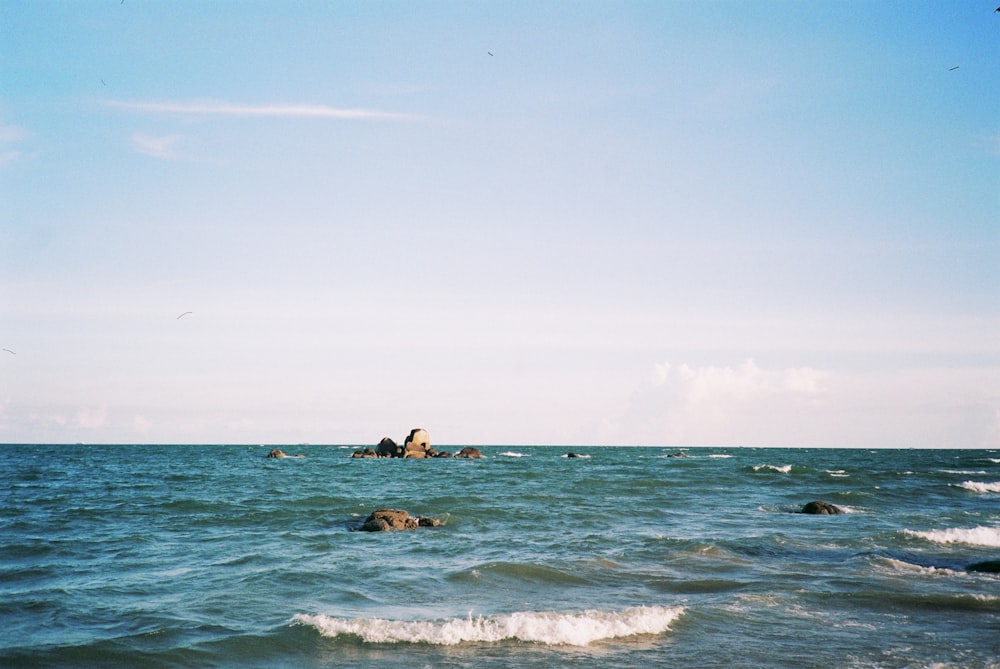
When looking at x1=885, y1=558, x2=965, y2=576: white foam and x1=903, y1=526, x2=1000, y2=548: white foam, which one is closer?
x1=885, y1=558, x2=965, y2=576: white foam

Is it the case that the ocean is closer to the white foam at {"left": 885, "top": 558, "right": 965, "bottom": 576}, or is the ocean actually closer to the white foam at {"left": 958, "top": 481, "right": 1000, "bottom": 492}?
the white foam at {"left": 885, "top": 558, "right": 965, "bottom": 576}

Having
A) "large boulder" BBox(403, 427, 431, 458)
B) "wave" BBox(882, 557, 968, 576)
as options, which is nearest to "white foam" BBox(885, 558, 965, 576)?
"wave" BBox(882, 557, 968, 576)

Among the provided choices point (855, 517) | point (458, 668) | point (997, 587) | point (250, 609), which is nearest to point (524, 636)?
point (458, 668)

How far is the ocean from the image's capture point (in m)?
11.0

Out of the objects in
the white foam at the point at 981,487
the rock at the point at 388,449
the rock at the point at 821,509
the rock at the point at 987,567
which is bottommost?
the rock at the point at 388,449

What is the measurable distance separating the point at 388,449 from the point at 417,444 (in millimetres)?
3804

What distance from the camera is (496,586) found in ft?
50.7

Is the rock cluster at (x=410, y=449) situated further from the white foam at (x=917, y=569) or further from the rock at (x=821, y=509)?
the white foam at (x=917, y=569)

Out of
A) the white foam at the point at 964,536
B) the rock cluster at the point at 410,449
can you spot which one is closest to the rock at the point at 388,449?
the rock cluster at the point at 410,449

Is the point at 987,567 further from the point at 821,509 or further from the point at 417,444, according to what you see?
the point at 417,444

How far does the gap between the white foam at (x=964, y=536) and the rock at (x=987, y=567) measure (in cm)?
443

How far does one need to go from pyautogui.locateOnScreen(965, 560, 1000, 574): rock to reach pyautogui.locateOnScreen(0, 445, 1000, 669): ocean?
547mm

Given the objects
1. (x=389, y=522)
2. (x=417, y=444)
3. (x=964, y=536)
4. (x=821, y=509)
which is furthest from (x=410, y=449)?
(x=964, y=536)

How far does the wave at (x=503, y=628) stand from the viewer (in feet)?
38.1
